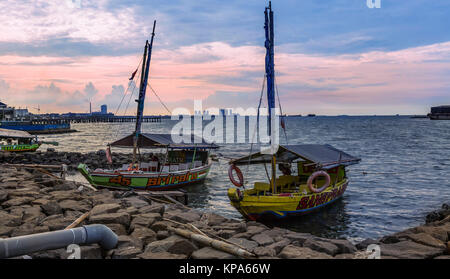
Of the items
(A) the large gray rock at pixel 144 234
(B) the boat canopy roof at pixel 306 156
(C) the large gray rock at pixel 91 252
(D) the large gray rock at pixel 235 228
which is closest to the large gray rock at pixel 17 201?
(A) the large gray rock at pixel 144 234

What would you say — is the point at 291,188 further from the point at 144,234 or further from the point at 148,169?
the point at 144,234

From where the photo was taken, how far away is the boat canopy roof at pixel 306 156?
16.5m

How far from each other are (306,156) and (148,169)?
12.8 meters

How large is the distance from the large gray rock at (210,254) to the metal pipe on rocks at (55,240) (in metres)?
1.79

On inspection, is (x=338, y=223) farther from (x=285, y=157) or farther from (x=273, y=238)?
(x=273, y=238)

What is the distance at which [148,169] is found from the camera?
2506 centimetres

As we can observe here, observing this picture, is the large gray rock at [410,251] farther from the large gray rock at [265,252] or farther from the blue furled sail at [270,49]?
the blue furled sail at [270,49]

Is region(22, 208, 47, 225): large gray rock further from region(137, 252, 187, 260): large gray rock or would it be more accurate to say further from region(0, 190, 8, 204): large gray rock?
region(137, 252, 187, 260): large gray rock

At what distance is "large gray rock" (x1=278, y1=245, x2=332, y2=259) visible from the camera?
7.70 metres

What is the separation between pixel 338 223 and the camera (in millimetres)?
17250

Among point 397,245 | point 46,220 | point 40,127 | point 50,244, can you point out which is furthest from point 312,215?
point 40,127

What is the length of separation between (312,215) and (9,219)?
527 inches
